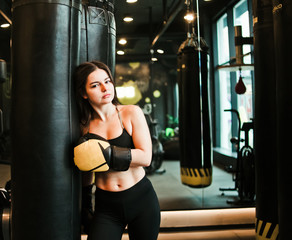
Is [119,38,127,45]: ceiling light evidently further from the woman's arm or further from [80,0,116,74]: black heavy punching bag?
the woman's arm

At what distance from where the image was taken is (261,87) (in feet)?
8.27

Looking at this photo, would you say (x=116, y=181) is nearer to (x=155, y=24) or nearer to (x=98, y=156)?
(x=98, y=156)

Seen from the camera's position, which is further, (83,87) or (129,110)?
(129,110)

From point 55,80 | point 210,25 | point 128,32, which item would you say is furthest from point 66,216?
point 210,25

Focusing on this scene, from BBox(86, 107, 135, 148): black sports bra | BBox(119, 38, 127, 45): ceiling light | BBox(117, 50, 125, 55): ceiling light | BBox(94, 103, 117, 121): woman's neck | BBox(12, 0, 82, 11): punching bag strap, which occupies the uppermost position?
BBox(119, 38, 127, 45): ceiling light

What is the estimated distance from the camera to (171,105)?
437cm

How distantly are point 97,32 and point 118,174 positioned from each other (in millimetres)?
745

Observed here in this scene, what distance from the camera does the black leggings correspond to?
1.64 m

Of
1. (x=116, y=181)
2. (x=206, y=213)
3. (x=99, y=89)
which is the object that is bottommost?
(x=206, y=213)

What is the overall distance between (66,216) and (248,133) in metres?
3.14

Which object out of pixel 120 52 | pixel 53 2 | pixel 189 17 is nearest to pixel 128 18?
pixel 120 52

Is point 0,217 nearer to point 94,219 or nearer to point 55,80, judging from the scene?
point 94,219

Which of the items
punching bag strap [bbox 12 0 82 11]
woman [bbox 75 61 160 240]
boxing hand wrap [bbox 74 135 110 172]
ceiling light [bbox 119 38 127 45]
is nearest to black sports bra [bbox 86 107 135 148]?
woman [bbox 75 61 160 240]

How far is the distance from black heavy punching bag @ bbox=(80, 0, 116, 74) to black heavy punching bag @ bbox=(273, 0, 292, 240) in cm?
94
